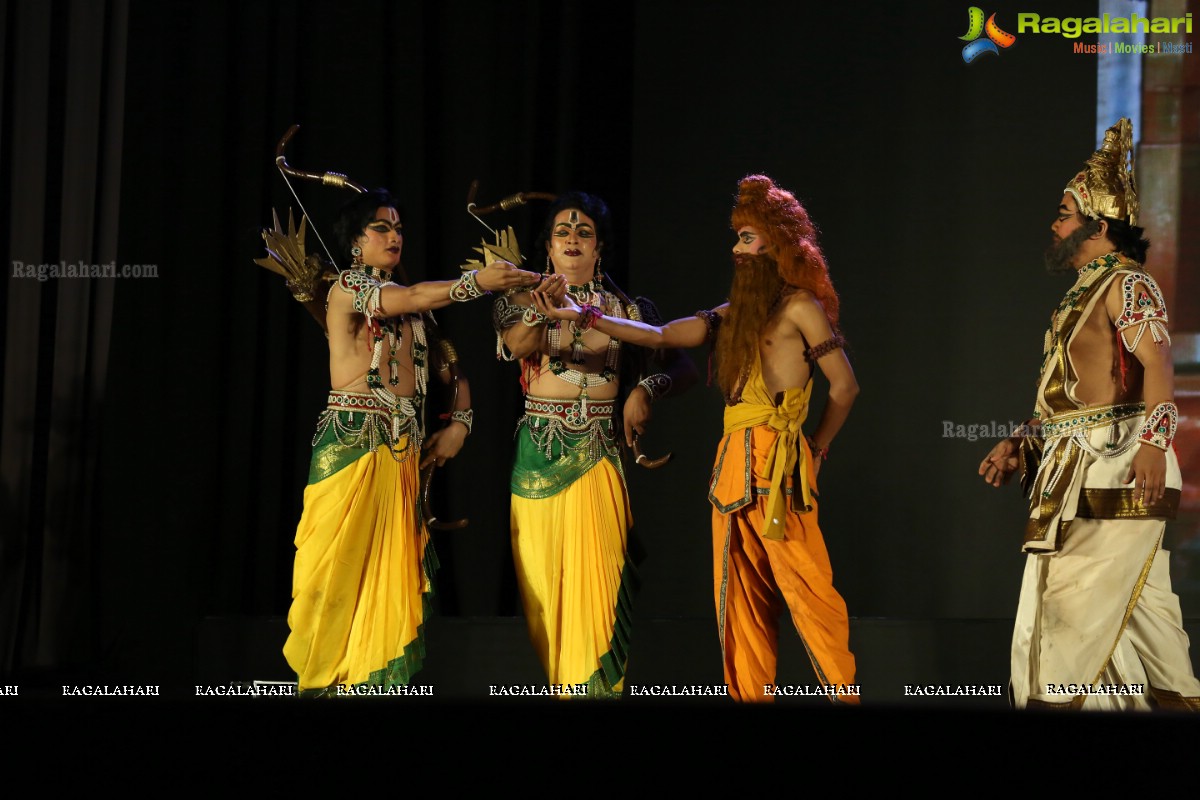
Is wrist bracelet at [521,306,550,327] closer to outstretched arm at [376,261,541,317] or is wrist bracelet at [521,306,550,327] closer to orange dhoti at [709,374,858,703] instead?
outstretched arm at [376,261,541,317]

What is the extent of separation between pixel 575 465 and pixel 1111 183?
1.68m

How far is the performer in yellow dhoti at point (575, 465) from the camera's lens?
12.4ft

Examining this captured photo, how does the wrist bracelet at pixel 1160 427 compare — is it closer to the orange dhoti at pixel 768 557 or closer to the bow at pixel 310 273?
the orange dhoti at pixel 768 557

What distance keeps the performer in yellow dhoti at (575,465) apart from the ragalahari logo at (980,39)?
1.76 m

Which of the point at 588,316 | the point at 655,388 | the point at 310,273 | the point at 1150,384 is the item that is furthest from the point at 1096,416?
the point at 310,273

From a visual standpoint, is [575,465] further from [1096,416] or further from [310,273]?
[1096,416]

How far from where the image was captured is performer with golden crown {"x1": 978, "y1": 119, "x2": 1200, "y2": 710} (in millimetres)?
3342

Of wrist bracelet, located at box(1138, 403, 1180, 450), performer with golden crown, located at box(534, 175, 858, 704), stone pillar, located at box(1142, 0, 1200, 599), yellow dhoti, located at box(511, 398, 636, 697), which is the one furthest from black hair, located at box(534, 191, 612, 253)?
stone pillar, located at box(1142, 0, 1200, 599)

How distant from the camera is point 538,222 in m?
4.89

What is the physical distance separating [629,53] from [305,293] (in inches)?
64.7

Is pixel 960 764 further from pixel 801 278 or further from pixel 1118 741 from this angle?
pixel 801 278

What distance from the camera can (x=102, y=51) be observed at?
4945 millimetres

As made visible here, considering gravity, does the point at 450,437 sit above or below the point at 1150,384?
below

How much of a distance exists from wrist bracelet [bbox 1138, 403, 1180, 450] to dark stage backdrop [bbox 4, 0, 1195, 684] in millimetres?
1503
